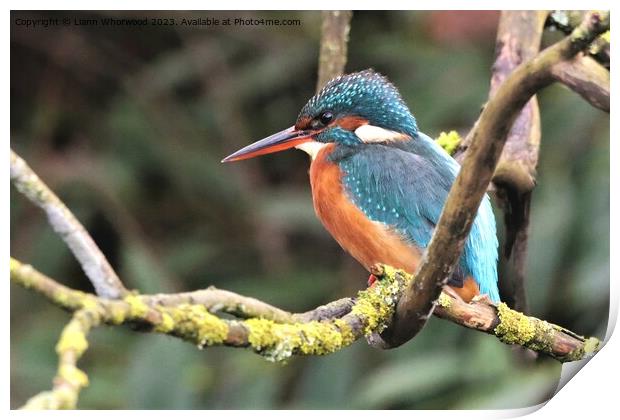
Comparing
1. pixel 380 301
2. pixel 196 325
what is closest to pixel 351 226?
pixel 380 301

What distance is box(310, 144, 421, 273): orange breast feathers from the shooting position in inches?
57.6

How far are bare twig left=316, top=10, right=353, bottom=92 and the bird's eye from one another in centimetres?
11

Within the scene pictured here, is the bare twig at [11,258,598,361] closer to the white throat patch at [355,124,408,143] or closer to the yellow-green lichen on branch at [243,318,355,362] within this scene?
the yellow-green lichen on branch at [243,318,355,362]

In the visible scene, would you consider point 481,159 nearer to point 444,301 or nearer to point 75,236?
point 444,301

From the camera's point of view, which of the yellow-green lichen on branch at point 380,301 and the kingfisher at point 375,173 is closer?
the yellow-green lichen on branch at point 380,301

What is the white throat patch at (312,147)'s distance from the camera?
1.56 m

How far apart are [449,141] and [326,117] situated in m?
0.24

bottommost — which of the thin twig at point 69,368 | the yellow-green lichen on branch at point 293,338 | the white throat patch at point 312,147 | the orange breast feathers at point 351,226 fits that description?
the thin twig at point 69,368

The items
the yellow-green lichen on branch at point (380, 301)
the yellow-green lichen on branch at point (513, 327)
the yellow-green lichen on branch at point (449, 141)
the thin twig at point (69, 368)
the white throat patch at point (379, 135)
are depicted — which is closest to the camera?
the thin twig at point (69, 368)

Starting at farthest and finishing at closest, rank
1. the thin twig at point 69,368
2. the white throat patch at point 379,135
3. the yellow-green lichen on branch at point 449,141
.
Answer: the yellow-green lichen on branch at point 449,141 → the white throat patch at point 379,135 → the thin twig at point 69,368

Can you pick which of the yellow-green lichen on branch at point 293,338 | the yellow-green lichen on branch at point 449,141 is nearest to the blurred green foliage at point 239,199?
the yellow-green lichen on branch at point 449,141

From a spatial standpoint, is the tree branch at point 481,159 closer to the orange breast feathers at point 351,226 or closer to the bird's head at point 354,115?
the orange breast feathers at point 351,226

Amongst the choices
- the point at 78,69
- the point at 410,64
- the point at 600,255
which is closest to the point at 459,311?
the point at 600,255

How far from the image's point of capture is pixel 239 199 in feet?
6.24
